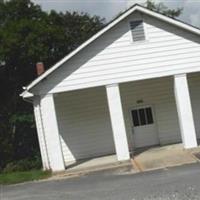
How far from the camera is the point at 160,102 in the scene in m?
24.6

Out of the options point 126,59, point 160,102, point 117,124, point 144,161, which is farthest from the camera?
point 160,102

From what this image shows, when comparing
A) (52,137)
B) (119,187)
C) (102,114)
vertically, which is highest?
(102,114)

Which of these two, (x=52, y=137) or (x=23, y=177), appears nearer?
(x=23, y=177)

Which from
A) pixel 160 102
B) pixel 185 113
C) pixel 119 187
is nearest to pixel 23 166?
pixel 160 102

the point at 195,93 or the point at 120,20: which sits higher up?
the point at 120,20

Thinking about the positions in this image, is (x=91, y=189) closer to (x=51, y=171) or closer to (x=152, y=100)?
(x=51, y=171)

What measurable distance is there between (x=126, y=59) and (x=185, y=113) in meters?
3.28

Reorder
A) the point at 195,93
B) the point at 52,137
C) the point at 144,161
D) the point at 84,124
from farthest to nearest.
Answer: the point at 195,93, the point at 84,124, the point at 52,137, the point at 144,161

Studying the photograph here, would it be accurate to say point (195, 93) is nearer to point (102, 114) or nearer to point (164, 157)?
point (102, 114)

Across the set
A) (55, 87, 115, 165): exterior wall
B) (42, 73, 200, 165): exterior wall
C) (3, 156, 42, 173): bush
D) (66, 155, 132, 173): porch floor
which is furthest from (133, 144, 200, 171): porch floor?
(3, 156, 42, 173): bush

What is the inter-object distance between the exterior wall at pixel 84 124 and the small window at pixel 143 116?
1.35 metres

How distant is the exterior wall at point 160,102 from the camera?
2456 centimetres

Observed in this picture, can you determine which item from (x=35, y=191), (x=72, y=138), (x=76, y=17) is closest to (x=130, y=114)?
(x=72, y=138)

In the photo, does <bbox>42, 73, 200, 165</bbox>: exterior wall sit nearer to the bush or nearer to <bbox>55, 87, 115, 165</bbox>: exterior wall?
<bbox>55, 87, 115, 165</bbox>: exterior wall
